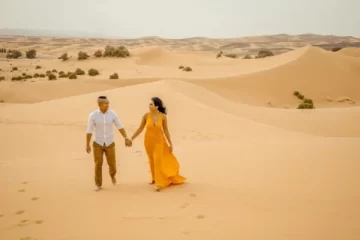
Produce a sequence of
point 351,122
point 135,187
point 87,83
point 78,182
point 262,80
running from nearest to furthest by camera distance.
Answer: point 135,187
point 78,182
point 351,122
point 87,83
point 262,80

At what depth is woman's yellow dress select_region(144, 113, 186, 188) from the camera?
5325 millimetres

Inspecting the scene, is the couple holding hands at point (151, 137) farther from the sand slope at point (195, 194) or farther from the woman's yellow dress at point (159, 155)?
the sand slope at point (195, 194)

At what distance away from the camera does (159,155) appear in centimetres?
533

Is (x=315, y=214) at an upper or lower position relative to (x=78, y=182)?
upper

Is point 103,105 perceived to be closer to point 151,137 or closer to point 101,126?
point 101,126

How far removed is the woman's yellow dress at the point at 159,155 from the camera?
532 cm

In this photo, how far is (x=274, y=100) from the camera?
23969 millimetres

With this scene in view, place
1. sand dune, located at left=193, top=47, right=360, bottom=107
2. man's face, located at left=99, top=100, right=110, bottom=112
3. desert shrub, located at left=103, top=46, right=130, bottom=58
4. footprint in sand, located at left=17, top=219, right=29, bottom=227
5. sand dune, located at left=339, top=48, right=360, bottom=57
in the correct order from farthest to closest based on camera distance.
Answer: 1. sand dune, located at left=339, top=48, right=360, bottom=57
2. desert shrub, located at left=103, top=46, right=130, bottom=58
3. sand dune, located at left=193, top=47, right=360, bottom=107
4. man's face, located at left=99, top=100, right=110, bottom=112
5. footprint in sand, located at left=17, top=219, right=29, bottom=227

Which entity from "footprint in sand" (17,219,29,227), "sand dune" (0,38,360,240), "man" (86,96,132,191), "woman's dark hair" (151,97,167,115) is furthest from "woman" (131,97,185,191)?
"footprint in sand" (17,219,29,227)

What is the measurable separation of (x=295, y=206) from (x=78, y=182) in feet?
12.2

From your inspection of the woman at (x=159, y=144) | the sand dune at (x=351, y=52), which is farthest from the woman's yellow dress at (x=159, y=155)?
the sand dune at (x=351, y=52)

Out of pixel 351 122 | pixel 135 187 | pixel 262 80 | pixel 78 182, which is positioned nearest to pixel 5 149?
pixel 78 182

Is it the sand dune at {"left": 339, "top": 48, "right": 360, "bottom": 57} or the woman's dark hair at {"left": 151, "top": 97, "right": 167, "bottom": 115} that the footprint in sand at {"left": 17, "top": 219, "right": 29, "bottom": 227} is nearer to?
the woman's dark hair at {"left": 151, "top": 97, "right": 167, "bottom": 115}

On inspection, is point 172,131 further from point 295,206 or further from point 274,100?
point 274,100
